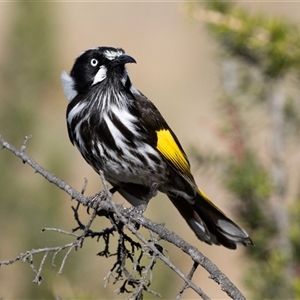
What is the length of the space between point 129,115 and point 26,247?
1.22m

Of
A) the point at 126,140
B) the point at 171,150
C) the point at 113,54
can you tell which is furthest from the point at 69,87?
the point at 171,150

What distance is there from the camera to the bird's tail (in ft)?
11.3

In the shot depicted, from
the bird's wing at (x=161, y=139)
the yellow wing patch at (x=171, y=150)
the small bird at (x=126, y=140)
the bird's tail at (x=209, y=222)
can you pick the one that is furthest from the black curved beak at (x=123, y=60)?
the bird's tail at (x=209, y=222)

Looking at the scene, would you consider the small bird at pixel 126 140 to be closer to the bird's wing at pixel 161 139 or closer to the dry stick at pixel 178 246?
the bird's wing at pixel 161 139

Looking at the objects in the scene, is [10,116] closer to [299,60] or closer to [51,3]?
[51,3]

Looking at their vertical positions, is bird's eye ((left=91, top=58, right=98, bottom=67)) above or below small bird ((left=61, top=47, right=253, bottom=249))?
above

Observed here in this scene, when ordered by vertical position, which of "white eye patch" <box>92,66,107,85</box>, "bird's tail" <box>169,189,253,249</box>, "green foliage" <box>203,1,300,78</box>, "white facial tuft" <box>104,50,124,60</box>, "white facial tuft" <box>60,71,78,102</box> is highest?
"green foliage" <box>203,1,300,78</box>

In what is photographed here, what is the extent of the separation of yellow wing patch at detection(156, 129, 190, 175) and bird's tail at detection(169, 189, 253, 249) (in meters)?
0.19

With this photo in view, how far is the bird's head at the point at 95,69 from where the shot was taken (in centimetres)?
356

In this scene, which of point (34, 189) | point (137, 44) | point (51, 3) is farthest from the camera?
point (137, 44)

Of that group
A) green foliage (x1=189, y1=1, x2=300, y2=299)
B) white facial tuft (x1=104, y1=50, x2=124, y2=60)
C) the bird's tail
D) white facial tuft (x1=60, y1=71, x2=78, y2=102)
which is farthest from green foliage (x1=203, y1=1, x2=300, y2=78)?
white facial tuft (x1=60, y1=71, x2=78, y2=102)

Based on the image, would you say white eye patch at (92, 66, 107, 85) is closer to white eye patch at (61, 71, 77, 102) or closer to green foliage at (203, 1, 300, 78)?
white eye patch at (61, 71, 77, 102)

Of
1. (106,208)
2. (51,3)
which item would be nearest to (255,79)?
(106,208)

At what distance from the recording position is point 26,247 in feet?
13.4
